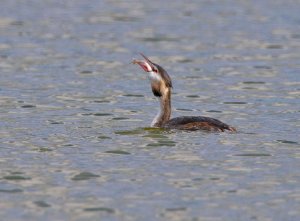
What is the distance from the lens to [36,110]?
2327cm

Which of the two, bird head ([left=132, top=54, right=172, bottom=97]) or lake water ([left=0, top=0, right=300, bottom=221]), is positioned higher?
bird head ([left=132, top=54, right=172, bottom=97])

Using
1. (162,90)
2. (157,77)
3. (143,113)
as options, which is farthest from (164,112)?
(143,113)

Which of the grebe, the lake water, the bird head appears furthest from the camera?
the bird head

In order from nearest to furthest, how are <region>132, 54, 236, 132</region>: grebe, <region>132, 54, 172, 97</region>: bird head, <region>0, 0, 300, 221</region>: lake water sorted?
<region>0, 0, 300, 221</region>: lake water
<region>132, 54, 236, 132</region>: grebe
<region>132, 54, 172, 97</region>: bird head

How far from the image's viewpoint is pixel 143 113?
76.6 feet

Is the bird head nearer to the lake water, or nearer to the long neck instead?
the long neck

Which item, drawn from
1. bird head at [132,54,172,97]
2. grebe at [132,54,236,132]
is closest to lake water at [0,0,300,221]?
grebe at [132,54,236,132]

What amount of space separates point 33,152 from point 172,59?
13720 millimetres

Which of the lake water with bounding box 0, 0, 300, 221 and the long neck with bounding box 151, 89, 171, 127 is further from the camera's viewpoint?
the long neck with bounding box 151, 89, 171, 127

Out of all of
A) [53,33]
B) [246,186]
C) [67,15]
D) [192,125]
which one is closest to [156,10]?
[67,15]

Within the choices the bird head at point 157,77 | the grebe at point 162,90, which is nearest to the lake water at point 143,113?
the grebe at point 162,90

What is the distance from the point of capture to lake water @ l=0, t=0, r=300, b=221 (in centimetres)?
1566

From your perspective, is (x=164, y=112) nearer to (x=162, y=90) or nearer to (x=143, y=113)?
(x=162, y=90)

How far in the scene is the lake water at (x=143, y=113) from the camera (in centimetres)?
1566
